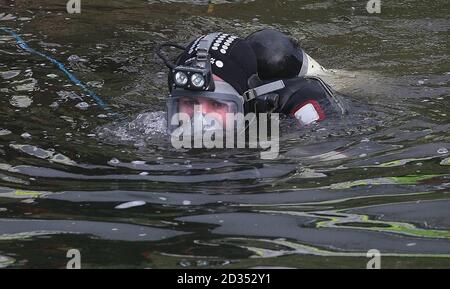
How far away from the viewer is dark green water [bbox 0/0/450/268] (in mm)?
3439

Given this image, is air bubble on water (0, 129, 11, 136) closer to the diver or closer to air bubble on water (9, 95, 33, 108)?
air bubble on water (9, 95, 33, 108)

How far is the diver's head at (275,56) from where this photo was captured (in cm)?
562

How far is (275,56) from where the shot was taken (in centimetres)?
562

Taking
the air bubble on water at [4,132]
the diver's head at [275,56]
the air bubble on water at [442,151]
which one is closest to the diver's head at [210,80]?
the diver's head at [275,56]

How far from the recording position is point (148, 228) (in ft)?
12.0

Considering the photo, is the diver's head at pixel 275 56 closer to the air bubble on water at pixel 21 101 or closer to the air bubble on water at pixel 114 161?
the air bubble on water at pixel 114 161

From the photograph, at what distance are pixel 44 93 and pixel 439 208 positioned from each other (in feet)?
12.1

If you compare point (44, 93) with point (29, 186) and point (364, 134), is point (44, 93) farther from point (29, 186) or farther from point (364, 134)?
point (364, 134)

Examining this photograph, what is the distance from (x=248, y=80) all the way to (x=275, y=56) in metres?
0.41

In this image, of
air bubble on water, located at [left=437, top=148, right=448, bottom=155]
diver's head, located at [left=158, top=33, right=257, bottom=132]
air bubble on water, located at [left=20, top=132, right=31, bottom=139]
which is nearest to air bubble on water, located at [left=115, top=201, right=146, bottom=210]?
diver's head, located at [left=158, top=33, right=257, bottom=132]

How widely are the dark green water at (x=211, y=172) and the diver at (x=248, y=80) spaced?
0.21 m

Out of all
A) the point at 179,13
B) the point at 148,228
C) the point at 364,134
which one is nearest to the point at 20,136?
the point at 148,228

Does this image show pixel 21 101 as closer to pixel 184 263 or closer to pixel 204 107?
pixel 204 107
